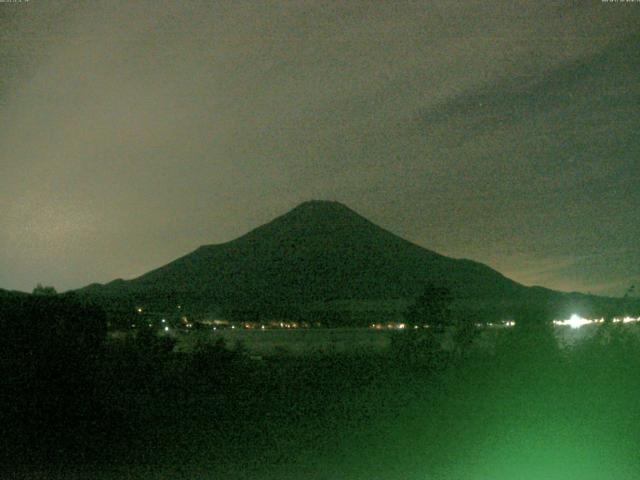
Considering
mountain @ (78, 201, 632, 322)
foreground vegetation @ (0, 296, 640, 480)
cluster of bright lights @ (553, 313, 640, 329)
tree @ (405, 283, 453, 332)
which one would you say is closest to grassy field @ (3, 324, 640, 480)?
foreground vegetation @ (0, 296, 640, 480)

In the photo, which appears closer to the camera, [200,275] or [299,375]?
[299,375]

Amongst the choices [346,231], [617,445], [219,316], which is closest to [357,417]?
[617,445]

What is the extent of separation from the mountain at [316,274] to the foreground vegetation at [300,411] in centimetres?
2727

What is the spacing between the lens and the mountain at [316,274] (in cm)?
5453

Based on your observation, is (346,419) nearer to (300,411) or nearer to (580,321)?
(300,411)

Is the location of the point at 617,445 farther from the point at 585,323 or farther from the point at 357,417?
the point at 585,323

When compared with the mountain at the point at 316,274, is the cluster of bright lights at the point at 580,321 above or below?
below

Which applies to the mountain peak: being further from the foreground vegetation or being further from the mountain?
the foreground vegetation

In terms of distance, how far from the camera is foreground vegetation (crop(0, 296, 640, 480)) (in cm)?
1127

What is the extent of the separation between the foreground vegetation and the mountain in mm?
27270

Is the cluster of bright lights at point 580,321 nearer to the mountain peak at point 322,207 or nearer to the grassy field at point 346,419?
the grassy field at point 346,419

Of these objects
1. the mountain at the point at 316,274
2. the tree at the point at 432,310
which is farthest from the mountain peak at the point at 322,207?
the tree at the point at 432,310

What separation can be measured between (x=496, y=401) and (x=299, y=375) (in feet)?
14.9

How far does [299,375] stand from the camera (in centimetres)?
1717
